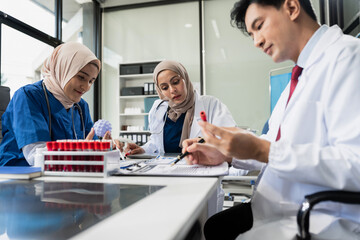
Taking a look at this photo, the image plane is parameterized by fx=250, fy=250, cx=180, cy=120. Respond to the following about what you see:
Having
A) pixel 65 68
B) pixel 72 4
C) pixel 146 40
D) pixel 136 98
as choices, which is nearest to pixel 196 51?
pixel 146 40

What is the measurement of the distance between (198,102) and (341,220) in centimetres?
135

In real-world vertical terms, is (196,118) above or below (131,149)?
above

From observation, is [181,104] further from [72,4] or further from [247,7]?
[72,4]

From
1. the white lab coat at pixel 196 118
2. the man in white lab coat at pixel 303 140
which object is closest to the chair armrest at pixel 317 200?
the man in white lab coat at pixel 303 140

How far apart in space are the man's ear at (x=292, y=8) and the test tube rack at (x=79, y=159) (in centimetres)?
73

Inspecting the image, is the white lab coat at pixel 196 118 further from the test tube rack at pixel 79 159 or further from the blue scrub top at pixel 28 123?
the test tube rack at pixel 79 159

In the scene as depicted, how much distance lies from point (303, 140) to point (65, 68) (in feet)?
4.40

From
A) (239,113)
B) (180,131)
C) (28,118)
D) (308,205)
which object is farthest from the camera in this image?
(239,113)

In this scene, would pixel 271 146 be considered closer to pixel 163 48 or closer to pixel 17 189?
pixel 17 189

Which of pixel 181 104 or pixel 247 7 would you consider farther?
pixel 181 104

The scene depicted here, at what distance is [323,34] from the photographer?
2.64 feet

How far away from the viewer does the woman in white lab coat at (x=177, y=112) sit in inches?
70.3

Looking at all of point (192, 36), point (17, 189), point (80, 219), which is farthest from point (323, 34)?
point (192, 36)

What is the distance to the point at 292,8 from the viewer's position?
32.5 inches
